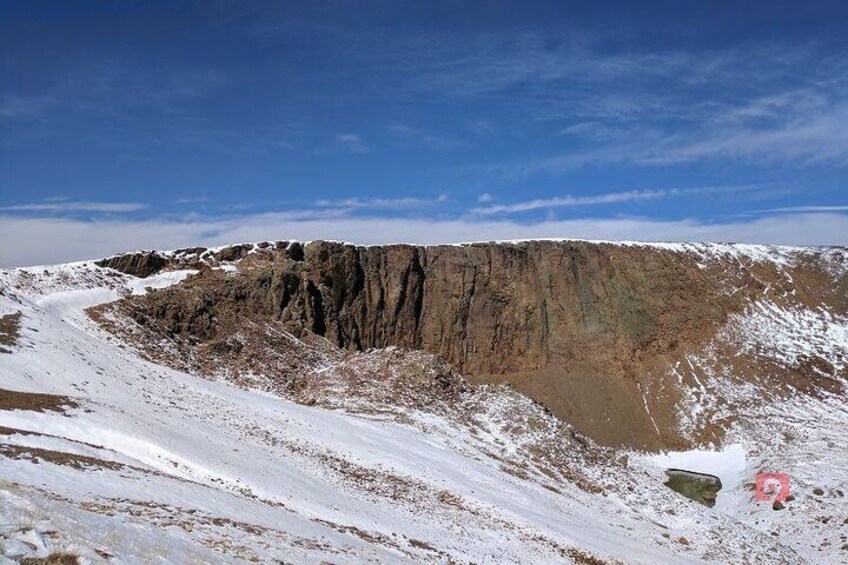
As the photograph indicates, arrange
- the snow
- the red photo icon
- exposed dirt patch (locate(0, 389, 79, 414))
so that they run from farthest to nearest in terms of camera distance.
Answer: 1. the snow
2. the red photo icon
3. exposed dirt patch (locate(0, 389, 79, 414))

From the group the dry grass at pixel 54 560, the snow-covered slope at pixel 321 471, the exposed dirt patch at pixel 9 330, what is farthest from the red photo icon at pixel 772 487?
the dry grass at pixel 54 560

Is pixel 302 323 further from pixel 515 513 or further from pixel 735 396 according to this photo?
pixel 735 396

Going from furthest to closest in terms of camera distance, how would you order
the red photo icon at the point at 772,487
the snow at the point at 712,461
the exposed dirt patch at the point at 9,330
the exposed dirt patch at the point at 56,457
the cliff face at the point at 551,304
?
the cliff face at the point at 551,304
the snow at the point at 712,461
the red photo icon at the point at 772,487
the exposed dirt patch at the point at 9,330
the exposed dirt patch at the point at 56,457

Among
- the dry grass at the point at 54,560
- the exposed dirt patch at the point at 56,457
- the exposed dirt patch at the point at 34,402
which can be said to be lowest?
the exposed dirt patch at the point at 56,457

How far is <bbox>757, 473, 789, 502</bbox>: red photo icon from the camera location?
4191cm

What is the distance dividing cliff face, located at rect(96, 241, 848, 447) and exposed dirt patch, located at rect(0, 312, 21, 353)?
23.4 m

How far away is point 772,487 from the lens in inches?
1698

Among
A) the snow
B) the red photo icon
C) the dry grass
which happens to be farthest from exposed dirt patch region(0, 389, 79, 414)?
the snow

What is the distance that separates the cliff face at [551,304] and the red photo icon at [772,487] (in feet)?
35.0

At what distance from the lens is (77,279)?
46812 millimetres

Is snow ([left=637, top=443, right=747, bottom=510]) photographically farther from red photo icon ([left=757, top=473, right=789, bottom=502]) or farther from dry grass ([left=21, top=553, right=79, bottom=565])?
dry grass ([left=21, top=553, right=79, bottom=565])

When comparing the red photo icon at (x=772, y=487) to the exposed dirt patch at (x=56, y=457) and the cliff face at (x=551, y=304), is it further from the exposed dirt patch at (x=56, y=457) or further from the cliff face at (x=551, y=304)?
the exposed dirt patch at (x=56, y=457)

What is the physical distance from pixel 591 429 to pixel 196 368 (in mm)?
30040

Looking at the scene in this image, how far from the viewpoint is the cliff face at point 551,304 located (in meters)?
57.9
